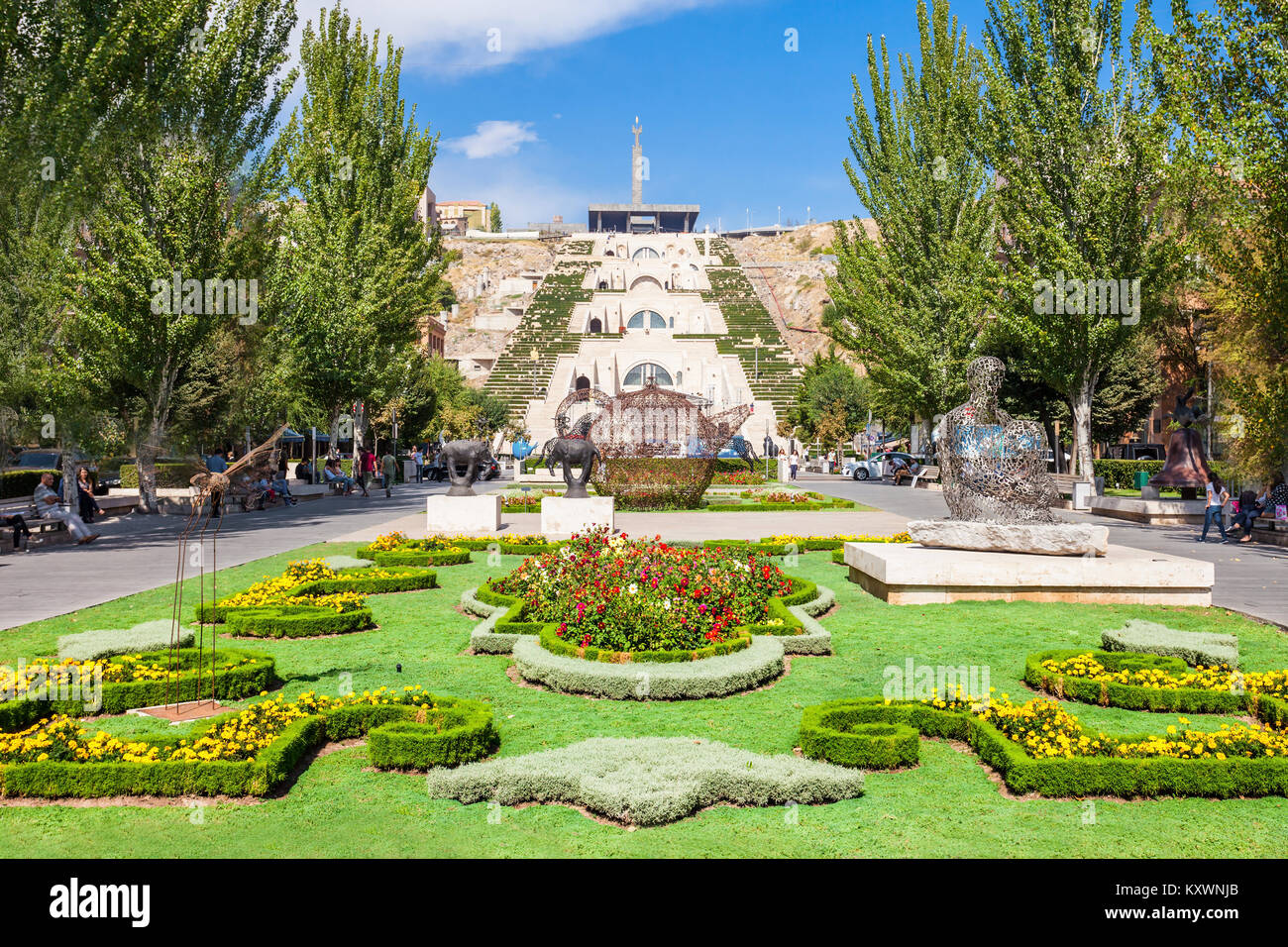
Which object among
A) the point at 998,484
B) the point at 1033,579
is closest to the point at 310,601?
the point at 998,484

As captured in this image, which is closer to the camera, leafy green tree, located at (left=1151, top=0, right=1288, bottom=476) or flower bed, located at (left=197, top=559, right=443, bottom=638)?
flower bed, located at (left=197, top=559, right=443, bottom=638)

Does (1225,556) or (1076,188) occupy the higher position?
(1076,188)

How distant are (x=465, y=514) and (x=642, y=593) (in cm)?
1046

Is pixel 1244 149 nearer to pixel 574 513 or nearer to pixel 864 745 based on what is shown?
pixel 574 513

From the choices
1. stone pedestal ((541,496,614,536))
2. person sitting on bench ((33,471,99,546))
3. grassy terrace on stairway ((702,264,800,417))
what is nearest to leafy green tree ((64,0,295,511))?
person sitting on bench ((33,471,99,546))

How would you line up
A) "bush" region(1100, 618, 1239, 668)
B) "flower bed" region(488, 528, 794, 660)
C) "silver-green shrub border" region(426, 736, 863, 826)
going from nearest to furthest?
"silver-green shrub border" region(426, 736, 863, 826) → "bush" region(1100, 618, 1239, 668) → "flower bed" region(488, 528, 794, 660)

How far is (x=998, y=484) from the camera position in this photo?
1134cm

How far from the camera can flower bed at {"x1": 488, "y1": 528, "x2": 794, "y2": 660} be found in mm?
7969

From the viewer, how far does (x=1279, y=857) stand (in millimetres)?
4281

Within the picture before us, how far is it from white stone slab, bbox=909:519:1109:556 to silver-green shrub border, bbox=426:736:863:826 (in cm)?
665

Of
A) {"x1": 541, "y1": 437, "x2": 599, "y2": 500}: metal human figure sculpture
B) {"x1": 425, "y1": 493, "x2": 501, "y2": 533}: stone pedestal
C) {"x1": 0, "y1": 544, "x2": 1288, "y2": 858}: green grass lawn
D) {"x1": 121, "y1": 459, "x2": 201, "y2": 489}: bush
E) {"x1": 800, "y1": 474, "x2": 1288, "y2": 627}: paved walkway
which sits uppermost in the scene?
{"x1": 541, "y1": 437, "x2": 599, "y2": 500}: metal human figure sculpture

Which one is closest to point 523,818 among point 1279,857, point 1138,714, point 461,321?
point 1279,857

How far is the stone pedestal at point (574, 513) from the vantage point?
17469 mm

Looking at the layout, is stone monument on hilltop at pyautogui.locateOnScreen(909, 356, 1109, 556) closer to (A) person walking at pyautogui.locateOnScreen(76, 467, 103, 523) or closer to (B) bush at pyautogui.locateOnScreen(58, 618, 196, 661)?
(B) bush at pyautogui.locateOnScreen(58, 618, 196, 661)
